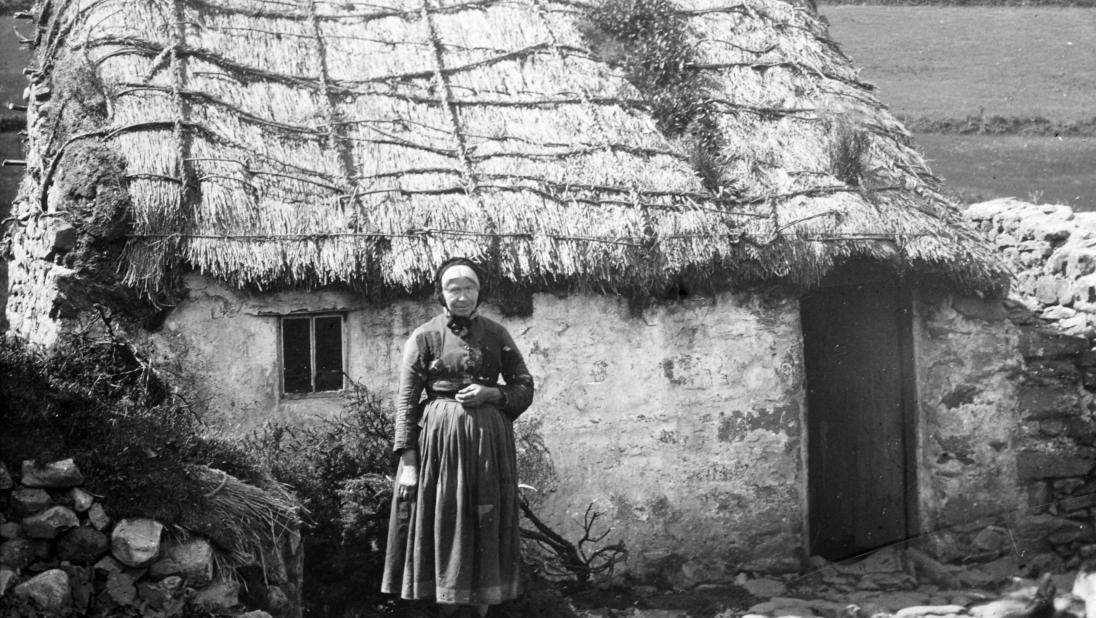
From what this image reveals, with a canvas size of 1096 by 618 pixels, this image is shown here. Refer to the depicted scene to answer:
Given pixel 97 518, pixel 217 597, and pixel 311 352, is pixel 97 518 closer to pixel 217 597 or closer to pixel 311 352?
pixel 217 597

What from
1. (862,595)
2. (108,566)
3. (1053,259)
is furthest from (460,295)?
(1053,259)

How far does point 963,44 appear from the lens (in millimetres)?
19203

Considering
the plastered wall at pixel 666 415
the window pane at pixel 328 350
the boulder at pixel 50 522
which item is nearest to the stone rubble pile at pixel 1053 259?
the plastered wall at pixel 666 415

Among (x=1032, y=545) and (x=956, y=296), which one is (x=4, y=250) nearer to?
(x=956, y=296)

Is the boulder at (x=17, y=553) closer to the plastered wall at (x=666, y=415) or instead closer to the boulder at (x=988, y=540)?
the plastered wall at (x=666, y=415)

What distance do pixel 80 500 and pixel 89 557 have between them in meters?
0.24

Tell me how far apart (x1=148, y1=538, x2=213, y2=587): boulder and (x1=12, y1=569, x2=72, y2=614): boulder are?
1.30 ft

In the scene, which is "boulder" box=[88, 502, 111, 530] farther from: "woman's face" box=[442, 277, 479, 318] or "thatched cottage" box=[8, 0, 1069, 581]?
"thatched cottage" box=[8, 0, 1069, 581]

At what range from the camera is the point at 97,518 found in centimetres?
521

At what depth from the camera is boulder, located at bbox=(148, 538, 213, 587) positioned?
5289 millimetres

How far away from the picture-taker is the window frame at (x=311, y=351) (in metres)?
7.49

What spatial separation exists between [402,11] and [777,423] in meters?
4.11

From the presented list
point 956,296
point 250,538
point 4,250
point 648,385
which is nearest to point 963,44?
point 956,296

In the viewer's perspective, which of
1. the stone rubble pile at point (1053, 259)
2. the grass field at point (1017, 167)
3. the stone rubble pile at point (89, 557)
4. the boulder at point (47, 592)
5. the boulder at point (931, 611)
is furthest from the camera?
the grass field at point (1017, 167)
